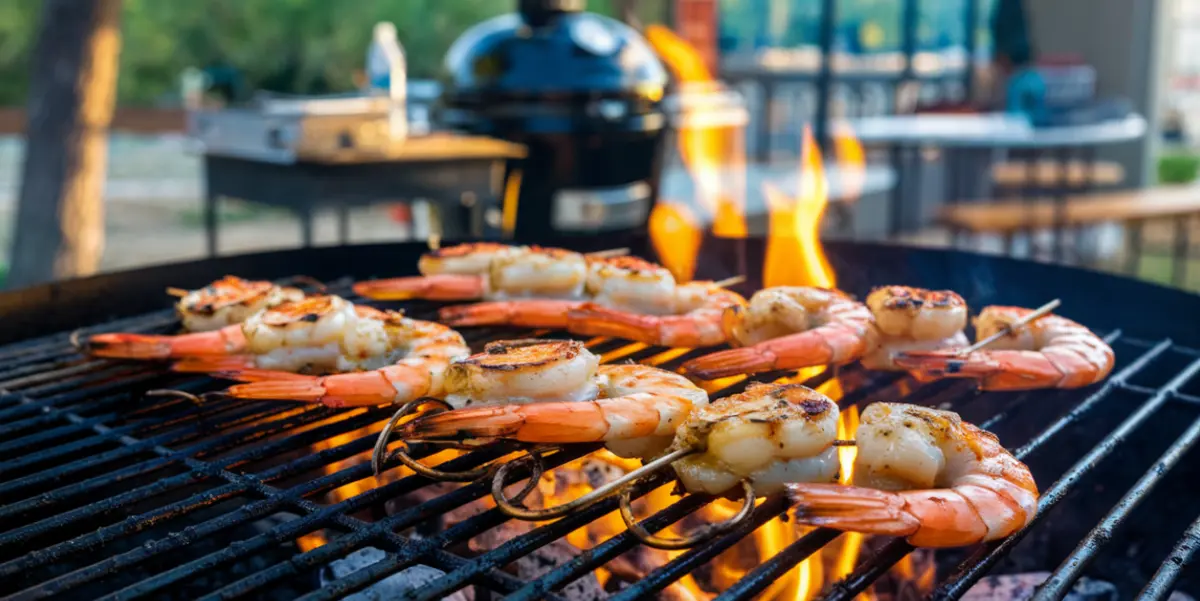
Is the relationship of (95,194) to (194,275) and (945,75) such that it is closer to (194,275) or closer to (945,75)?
(194,275)

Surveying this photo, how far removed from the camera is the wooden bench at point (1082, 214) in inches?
357

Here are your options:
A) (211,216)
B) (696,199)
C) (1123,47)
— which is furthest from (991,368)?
(1123,47)

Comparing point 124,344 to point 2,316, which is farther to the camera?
point 2,316

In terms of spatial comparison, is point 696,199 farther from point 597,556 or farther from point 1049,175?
point 597,556

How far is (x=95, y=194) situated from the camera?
8141mm

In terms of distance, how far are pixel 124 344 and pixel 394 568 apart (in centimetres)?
142

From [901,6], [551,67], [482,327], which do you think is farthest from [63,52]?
[901,6]

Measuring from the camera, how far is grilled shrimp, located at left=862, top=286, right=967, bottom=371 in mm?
2830

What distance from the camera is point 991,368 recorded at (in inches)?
102

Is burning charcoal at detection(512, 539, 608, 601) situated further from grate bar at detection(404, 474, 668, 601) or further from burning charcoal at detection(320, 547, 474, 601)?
grate bar at detection(404, 474, 668, 601)

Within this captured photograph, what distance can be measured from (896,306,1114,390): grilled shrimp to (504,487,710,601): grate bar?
0.89 meters

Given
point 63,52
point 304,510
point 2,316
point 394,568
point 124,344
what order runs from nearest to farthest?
point 394,568, point 304,510, point 124,344, point 2,316, point 63,52

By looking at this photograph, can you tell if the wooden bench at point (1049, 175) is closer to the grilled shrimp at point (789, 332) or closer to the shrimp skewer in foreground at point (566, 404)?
the grilled shrimp at point (789, 332)

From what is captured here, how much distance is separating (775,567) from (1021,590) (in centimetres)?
146
